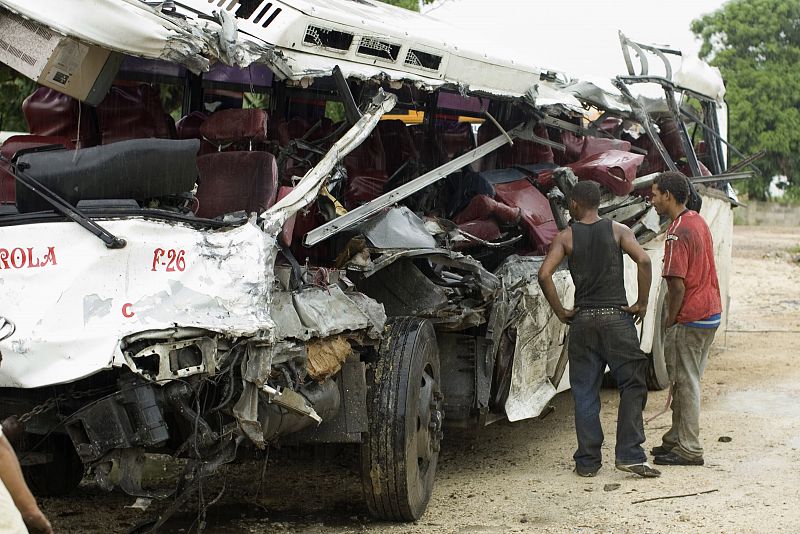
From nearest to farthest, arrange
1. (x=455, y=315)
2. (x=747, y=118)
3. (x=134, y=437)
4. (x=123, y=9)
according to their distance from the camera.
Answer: (x=134, y=437) < (x=123, y=9) < (x=455, y=315) < (x=747, y=118)

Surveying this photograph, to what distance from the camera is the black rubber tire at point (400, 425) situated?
565cm

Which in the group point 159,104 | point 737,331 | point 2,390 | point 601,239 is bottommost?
point 737,331

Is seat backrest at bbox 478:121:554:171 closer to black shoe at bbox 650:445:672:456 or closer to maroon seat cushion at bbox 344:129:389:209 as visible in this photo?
maroon seat cushion at bbox 344:129:389:209

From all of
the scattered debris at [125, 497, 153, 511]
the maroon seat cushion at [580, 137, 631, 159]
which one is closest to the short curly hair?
the maroon seat cushion at [580, 137, 631, 159]

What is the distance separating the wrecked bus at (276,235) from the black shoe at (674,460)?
722mm

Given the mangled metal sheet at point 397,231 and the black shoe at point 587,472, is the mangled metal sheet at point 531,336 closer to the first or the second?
the black shoe at point 587,472

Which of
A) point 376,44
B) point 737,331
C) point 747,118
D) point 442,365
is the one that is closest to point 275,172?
point 376,44

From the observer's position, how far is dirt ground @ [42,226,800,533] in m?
5.82

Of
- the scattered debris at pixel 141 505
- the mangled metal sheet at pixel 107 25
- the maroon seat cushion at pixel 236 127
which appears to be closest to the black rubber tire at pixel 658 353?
the maroon seat cushion at pixel 236 127

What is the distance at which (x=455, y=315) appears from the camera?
6367 mm

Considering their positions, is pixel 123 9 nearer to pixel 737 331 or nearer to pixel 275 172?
pixel 275 172

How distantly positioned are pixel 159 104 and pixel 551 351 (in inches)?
105

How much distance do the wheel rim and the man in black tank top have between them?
91 cm

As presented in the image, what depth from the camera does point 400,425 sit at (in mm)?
5652
